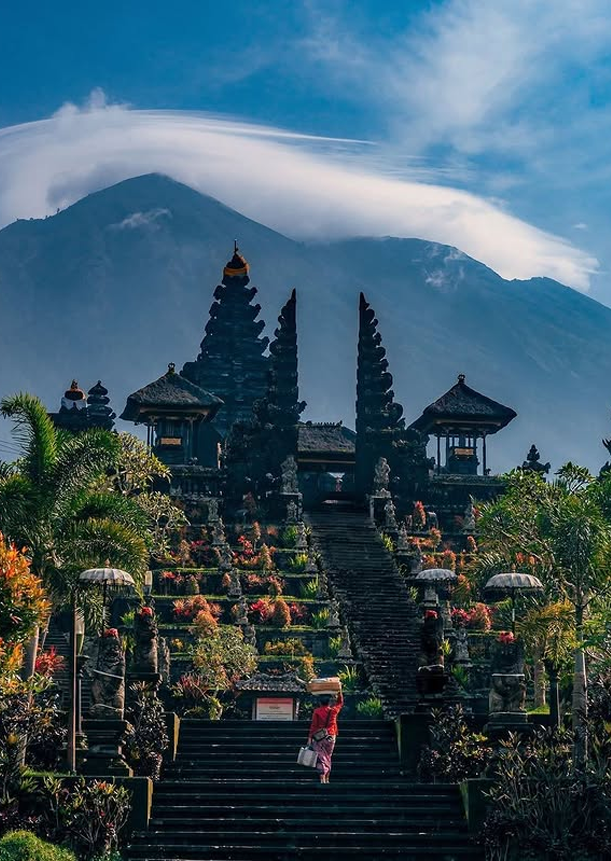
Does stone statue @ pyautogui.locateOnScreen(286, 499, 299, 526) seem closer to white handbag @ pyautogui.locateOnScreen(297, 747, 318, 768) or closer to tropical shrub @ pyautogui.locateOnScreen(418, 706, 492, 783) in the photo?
tropical shrub @ pyautogui.locateOnScreen(418, 706, 492, 783)

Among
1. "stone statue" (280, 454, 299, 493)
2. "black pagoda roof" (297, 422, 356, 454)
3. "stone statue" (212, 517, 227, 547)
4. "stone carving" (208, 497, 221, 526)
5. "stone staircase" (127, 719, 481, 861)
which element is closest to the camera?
"stone staircase" (127, 719, 481, 861)

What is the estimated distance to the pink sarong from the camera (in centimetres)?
2844

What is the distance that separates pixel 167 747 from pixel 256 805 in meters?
2.78

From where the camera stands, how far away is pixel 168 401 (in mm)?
69500

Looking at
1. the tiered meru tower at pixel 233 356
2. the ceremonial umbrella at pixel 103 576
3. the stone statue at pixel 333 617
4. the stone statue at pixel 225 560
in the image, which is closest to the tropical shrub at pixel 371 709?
the stone statue at pixel 333 617

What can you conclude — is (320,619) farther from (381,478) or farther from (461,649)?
(381,478)

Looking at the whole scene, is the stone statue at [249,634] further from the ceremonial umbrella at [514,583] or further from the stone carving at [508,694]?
the stone carving at [508,694]

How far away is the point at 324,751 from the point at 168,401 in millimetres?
41905

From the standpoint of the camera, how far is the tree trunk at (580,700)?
27784mm

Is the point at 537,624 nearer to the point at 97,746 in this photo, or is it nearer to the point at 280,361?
the point at 97,746

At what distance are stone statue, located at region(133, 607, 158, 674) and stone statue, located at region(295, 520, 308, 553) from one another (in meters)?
21.6

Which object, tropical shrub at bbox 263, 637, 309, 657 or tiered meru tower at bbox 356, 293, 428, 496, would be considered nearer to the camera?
tropical shrub at bbox 263, 637, 309, 657

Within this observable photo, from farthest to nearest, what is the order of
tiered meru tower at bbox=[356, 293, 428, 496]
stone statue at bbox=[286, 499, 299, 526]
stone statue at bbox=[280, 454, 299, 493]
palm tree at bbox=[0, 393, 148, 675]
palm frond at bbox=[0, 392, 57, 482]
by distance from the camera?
tiered meru tower at bbox=[356, 293, 428, 496] → stone statue at bbox=[280, 454, 299, 493] → stone statue at bbox=[286, 499, 299, 526] → palm frond at bbox=[0, 392, 57, 482] → palm tree at bbox=[0, 393, 148, 675]

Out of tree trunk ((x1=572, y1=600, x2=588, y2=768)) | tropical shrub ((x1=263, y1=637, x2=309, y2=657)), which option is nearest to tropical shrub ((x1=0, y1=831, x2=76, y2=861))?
tree trunk ((x1=572, y1=600, x2=588, y2=768))
